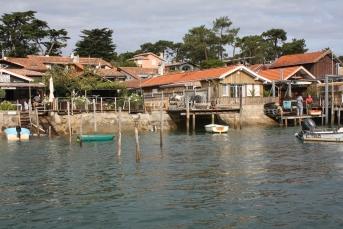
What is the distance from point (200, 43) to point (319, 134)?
2253 inches

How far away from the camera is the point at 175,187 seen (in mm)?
21516

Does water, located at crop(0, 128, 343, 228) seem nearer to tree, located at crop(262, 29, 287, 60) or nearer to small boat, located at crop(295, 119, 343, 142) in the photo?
small boat, located at crop(295, 119, 343, 142)

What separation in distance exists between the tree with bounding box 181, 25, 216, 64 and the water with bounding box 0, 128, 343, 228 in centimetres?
5791

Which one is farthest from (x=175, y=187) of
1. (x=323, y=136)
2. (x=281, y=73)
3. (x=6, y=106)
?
(x=281, y=73)

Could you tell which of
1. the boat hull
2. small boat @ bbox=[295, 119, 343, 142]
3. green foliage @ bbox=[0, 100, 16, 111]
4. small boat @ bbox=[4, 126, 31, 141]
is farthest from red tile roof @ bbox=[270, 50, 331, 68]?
small boat @ bbox=[4, 126, 31, 141]

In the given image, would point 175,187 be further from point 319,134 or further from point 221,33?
point 221,33

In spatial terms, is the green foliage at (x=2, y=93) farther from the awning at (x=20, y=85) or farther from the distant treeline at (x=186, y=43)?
the distant treeline at (x=186, y=43)

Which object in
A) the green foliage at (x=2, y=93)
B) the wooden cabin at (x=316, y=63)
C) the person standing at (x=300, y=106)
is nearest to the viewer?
the green foliage at (x=2, y=93)

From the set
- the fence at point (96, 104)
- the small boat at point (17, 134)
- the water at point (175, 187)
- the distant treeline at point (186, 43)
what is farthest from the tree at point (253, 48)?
Result: the water at point (175, 187)

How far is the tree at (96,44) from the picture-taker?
94.2 m

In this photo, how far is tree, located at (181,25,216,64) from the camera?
3652 inches

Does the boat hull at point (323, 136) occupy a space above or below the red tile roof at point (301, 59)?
below

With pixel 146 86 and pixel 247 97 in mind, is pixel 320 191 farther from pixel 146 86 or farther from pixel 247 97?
pixel 146 86

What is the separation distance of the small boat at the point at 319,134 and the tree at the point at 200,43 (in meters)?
55.2
